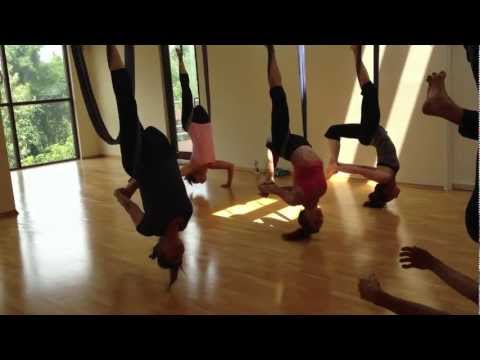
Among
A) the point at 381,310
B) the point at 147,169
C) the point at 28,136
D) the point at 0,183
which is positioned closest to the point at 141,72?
the point at 28,136

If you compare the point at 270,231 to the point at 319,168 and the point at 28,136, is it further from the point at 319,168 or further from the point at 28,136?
the point at 28,136

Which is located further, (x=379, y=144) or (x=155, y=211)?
(x=379, y=144)

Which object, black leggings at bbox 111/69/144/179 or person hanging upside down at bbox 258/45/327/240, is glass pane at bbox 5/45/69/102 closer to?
person hanging upside down at bbox 258/45/327/240

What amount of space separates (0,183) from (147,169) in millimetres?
3176

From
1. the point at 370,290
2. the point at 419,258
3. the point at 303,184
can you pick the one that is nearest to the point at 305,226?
the point at 303,184

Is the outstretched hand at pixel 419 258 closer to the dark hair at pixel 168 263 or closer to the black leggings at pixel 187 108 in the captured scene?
the dark hair at pixel 168 263

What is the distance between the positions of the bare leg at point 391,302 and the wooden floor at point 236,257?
47.1 inches

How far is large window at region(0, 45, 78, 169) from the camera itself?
29.7 ft

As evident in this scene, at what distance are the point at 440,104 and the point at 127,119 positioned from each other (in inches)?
70.3

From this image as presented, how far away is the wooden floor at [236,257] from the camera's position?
327 centimetres

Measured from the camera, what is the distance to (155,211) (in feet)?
10.9

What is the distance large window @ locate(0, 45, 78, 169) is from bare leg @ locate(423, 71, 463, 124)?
8450mm

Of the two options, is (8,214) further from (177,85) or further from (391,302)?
(391,302)
